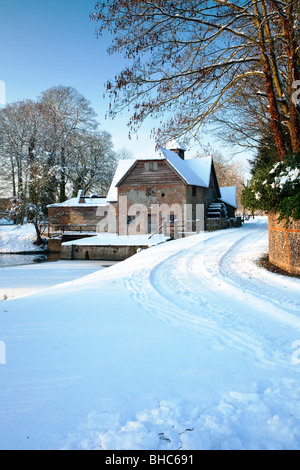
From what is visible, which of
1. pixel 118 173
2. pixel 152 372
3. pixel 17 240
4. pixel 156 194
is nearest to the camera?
pixel 152 372

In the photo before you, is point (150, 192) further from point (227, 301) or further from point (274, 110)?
point (227, 301)

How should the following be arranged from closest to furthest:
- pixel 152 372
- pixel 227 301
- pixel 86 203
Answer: pixel 152 372, pixel 227 301, pixel 86 203

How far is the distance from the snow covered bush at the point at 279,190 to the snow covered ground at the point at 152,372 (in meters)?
2.44

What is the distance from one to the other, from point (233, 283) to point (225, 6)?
259 inches

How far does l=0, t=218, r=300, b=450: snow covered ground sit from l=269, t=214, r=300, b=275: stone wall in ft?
6.50

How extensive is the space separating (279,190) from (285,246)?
159cm

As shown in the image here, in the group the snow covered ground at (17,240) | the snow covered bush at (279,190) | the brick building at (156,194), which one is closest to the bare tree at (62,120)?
the snow covered ground at (17,240)

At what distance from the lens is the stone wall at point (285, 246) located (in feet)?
25.7

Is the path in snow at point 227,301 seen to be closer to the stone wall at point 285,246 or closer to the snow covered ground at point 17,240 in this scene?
the stone wall at point 285,246

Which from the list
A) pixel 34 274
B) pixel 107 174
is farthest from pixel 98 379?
pixel 107 174

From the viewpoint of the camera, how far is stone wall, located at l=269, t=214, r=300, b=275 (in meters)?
7.84

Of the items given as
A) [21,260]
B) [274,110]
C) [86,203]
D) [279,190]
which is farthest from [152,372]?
[86,203]

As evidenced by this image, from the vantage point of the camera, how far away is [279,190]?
8258mm
